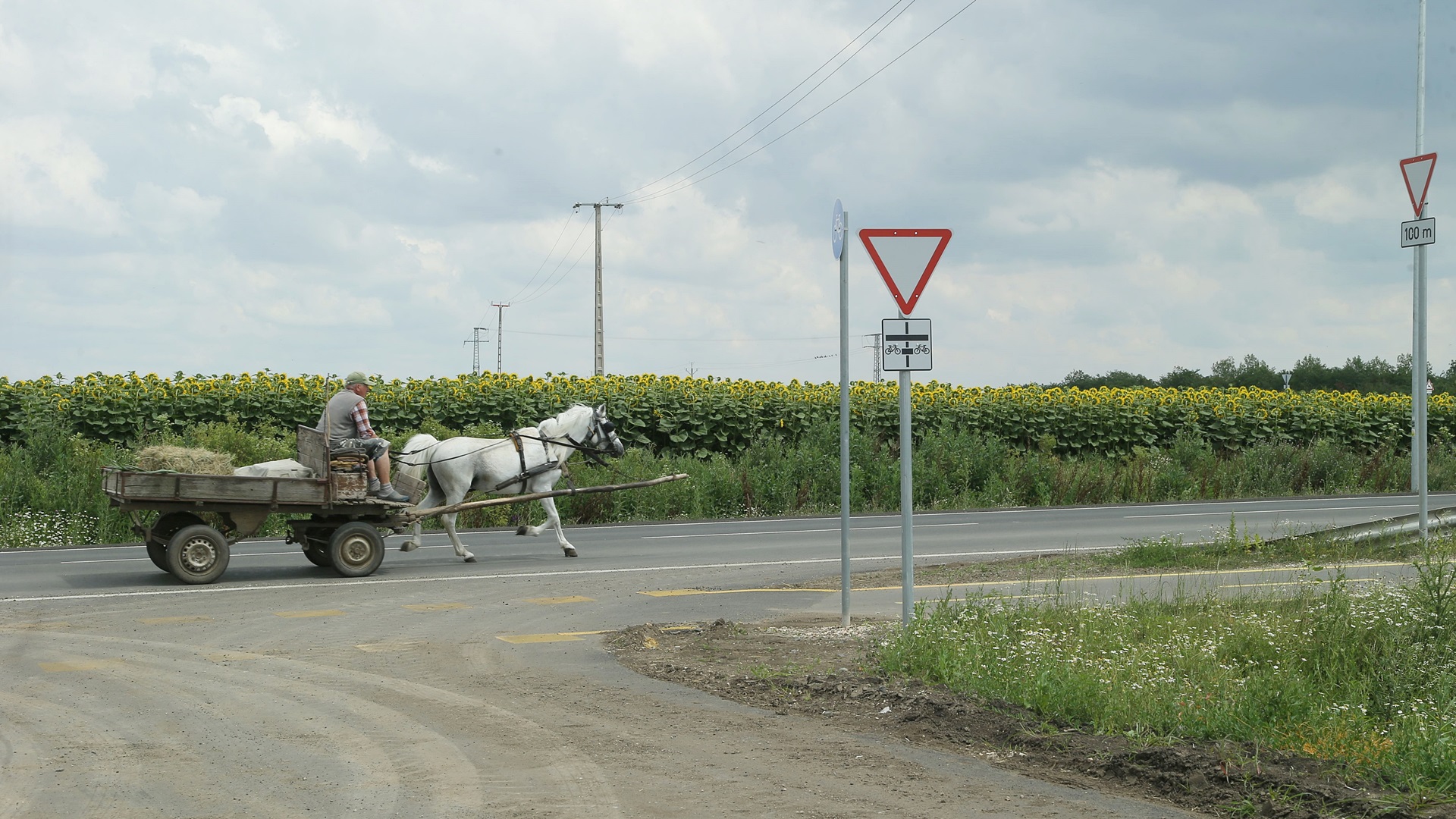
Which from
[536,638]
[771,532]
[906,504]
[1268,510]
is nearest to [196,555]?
[536,638]

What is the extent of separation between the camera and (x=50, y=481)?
2067 centimetres

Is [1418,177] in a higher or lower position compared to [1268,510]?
higher

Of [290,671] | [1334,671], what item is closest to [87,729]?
[290,671]

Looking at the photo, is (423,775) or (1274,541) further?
(1274,541)

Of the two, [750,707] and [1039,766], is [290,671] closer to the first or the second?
[750,707]

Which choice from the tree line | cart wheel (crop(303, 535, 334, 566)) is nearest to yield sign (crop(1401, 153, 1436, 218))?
cart wheel (crop(303, 535, 334, 566))

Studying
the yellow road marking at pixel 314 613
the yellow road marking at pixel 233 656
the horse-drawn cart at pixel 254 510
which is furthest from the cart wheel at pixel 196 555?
the yellow road marking at pixel 233 656

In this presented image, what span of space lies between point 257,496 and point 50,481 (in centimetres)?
909

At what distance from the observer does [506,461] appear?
55.2ft

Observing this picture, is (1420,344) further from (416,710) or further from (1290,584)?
(416,710)

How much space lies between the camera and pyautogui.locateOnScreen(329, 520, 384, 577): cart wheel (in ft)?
47.6

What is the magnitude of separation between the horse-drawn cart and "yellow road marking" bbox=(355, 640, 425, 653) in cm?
429

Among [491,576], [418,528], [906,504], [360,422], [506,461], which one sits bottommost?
[491,576]

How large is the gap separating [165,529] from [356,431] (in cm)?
236
